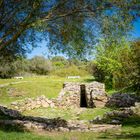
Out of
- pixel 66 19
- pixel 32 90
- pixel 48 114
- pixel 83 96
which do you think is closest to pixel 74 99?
pixel 83 96

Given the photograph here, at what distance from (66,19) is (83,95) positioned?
24980 millimetres

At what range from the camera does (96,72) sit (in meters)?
62.5

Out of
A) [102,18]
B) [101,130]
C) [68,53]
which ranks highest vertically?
[102,18]

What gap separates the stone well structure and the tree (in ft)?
66.1

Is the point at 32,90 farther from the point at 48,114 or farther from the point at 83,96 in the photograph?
the point at 48,114

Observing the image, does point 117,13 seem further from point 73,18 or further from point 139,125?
point 139,125

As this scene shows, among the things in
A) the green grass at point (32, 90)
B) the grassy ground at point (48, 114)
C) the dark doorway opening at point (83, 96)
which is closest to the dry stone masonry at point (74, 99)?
the dark doorway opening at point (83, 96)

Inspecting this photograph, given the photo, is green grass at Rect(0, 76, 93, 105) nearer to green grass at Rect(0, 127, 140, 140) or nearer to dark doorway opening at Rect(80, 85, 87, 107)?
dark doorway opening at Rect(80, 85, 87, 107)

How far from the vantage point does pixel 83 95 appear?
44.8 metres

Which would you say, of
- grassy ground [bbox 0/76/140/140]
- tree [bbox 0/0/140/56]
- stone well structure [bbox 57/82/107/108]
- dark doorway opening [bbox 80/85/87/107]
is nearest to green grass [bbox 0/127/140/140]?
grassy ground [bbox 0/76/140/140]

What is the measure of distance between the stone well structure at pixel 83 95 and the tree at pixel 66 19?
66.1ft

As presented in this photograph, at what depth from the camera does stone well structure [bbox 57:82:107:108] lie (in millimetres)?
40812

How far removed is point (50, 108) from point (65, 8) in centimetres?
2058

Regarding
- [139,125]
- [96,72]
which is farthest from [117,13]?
[96,72]
